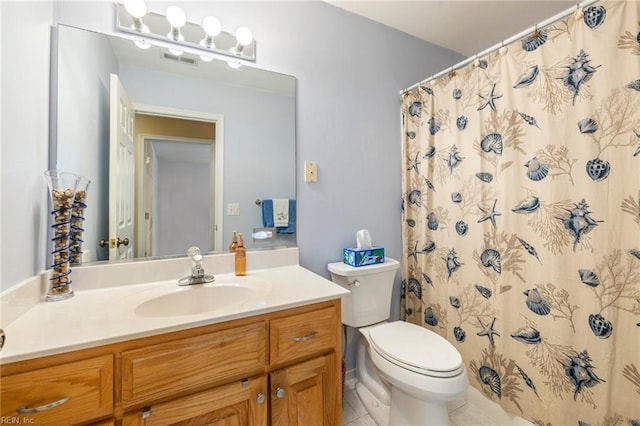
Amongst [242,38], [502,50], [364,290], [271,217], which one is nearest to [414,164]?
[502,50]

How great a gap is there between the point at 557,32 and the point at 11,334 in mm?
2166

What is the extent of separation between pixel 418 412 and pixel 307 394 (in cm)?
56

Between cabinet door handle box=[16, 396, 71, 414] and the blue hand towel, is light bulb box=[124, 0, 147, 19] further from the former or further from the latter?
cabinet door handle box=[16, 396, 71, 414]

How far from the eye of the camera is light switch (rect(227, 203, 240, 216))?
1398 millimetres

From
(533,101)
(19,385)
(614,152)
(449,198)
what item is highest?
(533,101)

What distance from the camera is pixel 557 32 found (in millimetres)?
1153

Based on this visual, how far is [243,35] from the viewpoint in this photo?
52.8 inches

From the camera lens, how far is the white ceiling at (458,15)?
163 centimetres

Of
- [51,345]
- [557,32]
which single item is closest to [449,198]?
[557,32]

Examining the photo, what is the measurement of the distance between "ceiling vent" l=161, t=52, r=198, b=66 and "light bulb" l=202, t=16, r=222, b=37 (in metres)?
0.15

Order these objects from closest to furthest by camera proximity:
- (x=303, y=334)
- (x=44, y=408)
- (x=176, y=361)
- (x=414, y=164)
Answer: (x=44, y=408), (x=176, y=361), (x=303, y=334), (x=414, y=164)

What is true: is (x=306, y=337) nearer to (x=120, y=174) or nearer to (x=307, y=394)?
(x=307, y=394)

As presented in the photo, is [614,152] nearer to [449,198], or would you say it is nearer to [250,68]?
[449,198]

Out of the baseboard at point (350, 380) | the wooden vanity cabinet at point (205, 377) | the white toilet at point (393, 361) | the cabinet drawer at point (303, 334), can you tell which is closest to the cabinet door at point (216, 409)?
the wooden vanity cabinet at point (205, 377)
